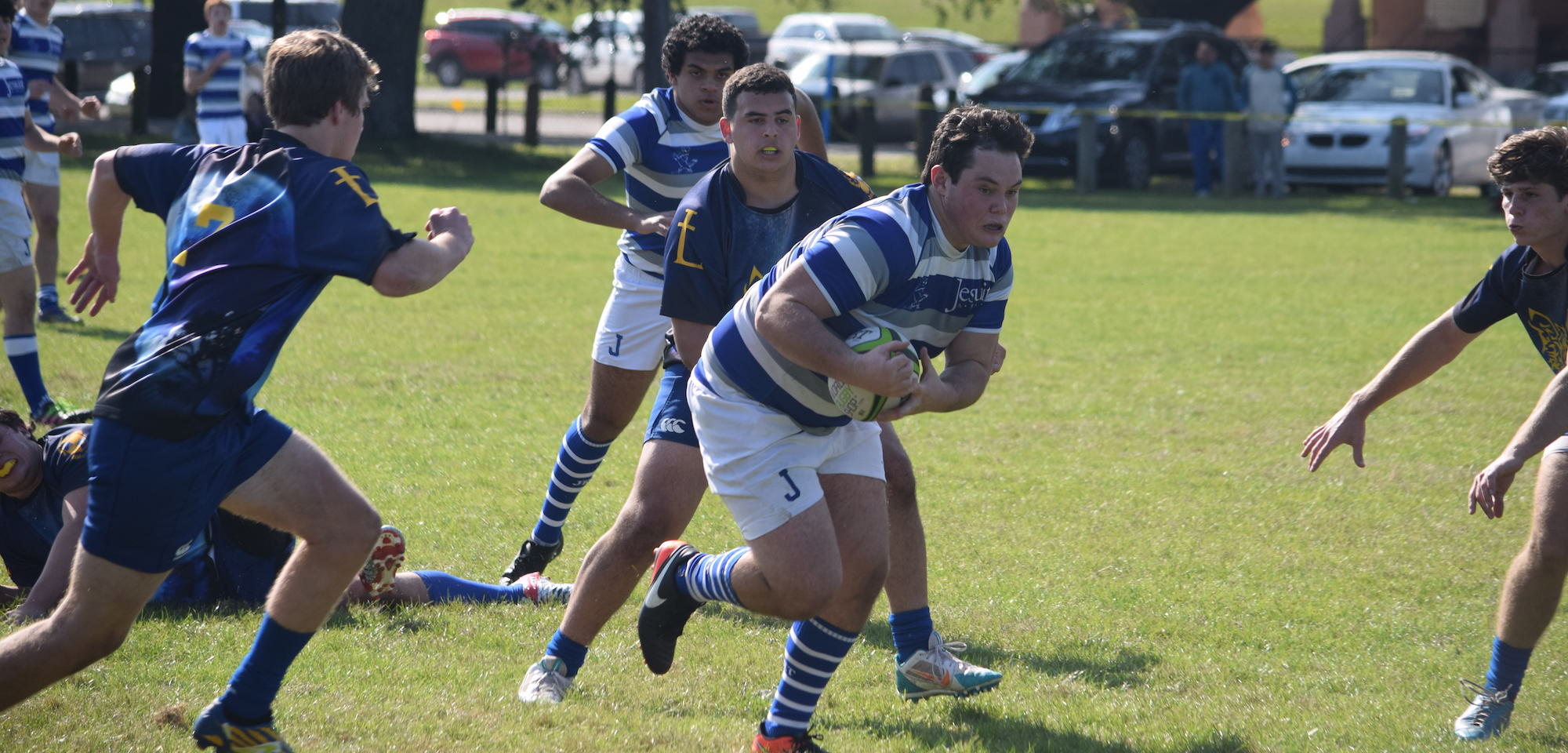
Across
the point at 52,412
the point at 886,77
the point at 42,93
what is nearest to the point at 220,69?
the point at 42,93

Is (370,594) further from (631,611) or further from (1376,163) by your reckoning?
(1376,163)

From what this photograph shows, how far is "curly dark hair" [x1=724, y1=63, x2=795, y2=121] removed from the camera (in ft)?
14.5

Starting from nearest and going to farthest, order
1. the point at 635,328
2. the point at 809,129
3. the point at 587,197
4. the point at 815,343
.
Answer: the point at 815,343
the point at 587,197
the point at 635,328
the point at 809,129

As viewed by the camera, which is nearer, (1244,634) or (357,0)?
(1244,634)

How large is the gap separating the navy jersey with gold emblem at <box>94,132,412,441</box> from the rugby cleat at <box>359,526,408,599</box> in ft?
5.40

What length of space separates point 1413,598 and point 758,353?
3154mm

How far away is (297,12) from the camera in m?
35.2

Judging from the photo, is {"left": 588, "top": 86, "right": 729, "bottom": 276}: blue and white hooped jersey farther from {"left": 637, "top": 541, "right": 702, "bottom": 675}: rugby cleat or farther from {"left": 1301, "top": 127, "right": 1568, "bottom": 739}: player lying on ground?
{"left": 1301, "top": 127, "right": 1568, "bottom": 739}: player lying on ground

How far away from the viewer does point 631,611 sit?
5375 millimetres

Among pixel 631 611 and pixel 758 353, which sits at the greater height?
pixel 758 353

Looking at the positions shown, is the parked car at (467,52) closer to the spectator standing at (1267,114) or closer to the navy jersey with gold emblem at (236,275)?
the spectator standing at (1267,114)

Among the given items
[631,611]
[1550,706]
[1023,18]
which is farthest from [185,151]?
[1023,18]

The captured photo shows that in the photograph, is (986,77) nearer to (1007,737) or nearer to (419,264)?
(1007,737)

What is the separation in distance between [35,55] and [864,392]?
7.80 meters
